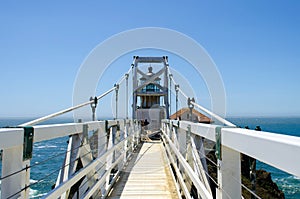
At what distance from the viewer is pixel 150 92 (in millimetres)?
19281

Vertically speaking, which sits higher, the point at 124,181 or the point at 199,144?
the point at 199,144

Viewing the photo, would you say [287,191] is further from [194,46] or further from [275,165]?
[275,165]

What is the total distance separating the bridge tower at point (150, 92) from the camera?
17703mm

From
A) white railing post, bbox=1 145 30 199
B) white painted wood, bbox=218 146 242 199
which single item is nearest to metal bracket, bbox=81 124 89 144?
white railing post, bbox=1 145 30 199

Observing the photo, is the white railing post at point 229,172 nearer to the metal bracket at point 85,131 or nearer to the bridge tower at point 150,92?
the metal bracket at point 85,131

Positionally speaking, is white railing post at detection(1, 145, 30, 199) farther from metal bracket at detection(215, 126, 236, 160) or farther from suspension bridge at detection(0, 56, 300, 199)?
metal bracket at detection(215, 126, 236, 160)

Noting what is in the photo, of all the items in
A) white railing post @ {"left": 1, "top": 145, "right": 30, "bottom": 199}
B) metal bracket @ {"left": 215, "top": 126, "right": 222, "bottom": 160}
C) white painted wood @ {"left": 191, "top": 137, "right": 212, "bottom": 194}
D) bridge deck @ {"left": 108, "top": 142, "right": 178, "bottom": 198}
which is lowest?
bridge deck @ {"left": 108, "top": 142, "right": 178, "bottom": 198}

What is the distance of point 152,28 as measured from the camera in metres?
10.7

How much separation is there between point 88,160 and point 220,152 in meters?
1.61

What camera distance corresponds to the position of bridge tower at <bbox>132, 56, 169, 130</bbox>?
17703 mm

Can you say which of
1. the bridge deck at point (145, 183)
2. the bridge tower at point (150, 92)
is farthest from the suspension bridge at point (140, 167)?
the bridge tower at point (150, 92)

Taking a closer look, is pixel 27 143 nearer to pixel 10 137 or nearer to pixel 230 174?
pixel 10 137

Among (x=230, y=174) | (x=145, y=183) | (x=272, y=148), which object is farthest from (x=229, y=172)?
(x=145, y=183)

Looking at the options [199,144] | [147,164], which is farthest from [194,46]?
[199,144]
